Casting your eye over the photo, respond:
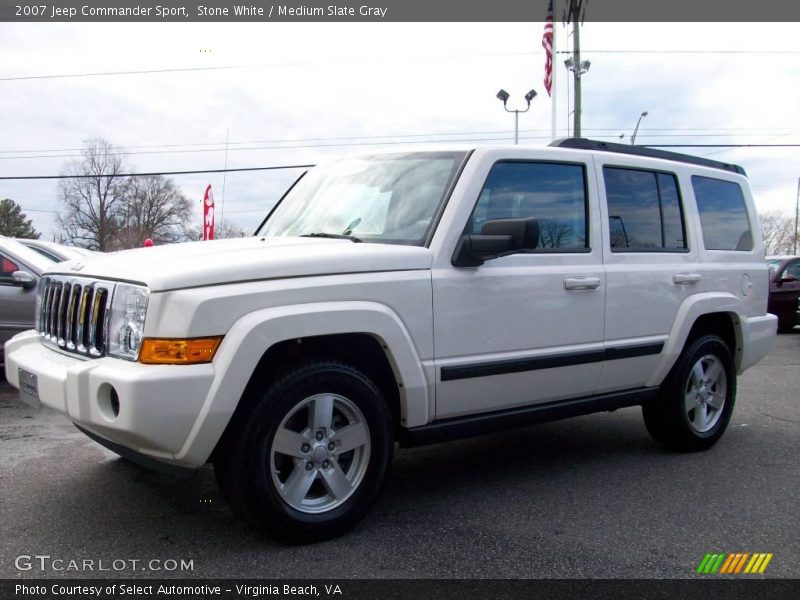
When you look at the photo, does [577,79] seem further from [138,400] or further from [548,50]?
[138,400]

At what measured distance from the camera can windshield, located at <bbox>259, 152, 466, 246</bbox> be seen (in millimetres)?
3873

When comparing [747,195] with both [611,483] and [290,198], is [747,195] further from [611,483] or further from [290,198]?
[290,198]

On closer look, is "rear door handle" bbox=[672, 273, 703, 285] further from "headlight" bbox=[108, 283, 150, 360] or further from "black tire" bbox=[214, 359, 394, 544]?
"headlight" bbox=[108, 283, 150, 360]

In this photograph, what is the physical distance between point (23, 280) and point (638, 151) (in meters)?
5.70

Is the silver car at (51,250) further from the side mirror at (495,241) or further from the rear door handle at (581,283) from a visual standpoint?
the rear door handle at (581,283)

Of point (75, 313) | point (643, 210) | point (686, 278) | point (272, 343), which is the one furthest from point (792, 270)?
point (75, 313)

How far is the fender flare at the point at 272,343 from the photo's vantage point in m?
2.98

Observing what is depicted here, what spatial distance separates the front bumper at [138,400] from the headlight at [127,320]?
54mm

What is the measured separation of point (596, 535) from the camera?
3.56 metres

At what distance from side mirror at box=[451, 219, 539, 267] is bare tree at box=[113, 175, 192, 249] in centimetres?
4821

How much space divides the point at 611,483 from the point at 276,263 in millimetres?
2529

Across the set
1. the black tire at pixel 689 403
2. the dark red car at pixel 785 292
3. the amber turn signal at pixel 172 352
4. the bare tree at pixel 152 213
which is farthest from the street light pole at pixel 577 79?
the bare tree at pixel 152 213

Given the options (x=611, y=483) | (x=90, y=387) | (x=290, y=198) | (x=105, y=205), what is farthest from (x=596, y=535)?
(x=105, y=205)

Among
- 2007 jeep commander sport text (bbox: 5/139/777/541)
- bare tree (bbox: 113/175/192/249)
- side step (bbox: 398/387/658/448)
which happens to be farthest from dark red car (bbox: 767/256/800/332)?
bare tree (bbox: 113/175/192/249)
